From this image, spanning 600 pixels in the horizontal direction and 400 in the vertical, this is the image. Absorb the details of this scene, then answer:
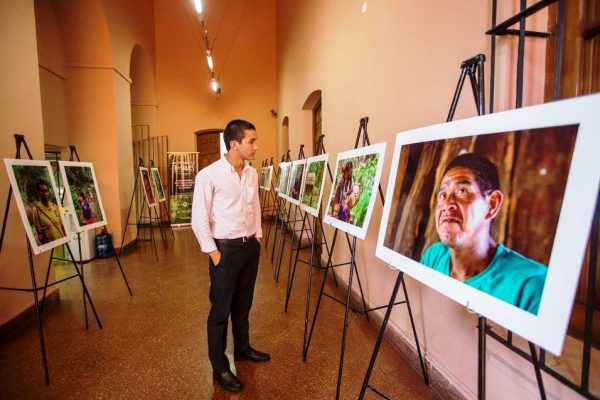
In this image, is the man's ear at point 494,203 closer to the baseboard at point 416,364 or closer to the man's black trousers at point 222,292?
the baseboard at point 416,364

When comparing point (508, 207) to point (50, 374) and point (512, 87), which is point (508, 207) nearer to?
point (512, 87)

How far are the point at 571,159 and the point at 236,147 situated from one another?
64.9 inches

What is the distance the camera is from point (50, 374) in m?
2.08

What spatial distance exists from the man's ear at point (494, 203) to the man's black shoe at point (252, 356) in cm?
186

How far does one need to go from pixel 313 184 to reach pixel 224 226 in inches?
45.3

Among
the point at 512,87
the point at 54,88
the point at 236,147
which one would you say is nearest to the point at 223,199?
the point at 236,147

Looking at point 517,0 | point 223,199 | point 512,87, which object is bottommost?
point 223,199

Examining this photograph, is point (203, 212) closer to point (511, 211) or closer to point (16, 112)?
point (511, 211)

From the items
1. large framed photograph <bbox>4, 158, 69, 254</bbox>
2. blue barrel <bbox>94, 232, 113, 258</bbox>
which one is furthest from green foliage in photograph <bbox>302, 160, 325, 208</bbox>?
blue barrel <bbox>94, 232, 113, 258</bbox>

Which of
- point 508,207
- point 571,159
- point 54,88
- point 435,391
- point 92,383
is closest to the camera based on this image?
point 571,159

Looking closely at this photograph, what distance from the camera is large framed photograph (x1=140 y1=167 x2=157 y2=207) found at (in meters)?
5.23

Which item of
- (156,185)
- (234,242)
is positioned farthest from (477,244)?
(156,185)

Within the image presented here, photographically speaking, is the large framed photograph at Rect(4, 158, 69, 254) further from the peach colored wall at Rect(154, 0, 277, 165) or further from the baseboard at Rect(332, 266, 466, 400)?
the peach colored wall at Rect(154, 0, 277, 165)

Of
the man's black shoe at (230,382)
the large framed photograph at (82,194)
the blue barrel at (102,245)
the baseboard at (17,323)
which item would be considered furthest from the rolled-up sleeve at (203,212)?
the blue barrel at (102,245)
